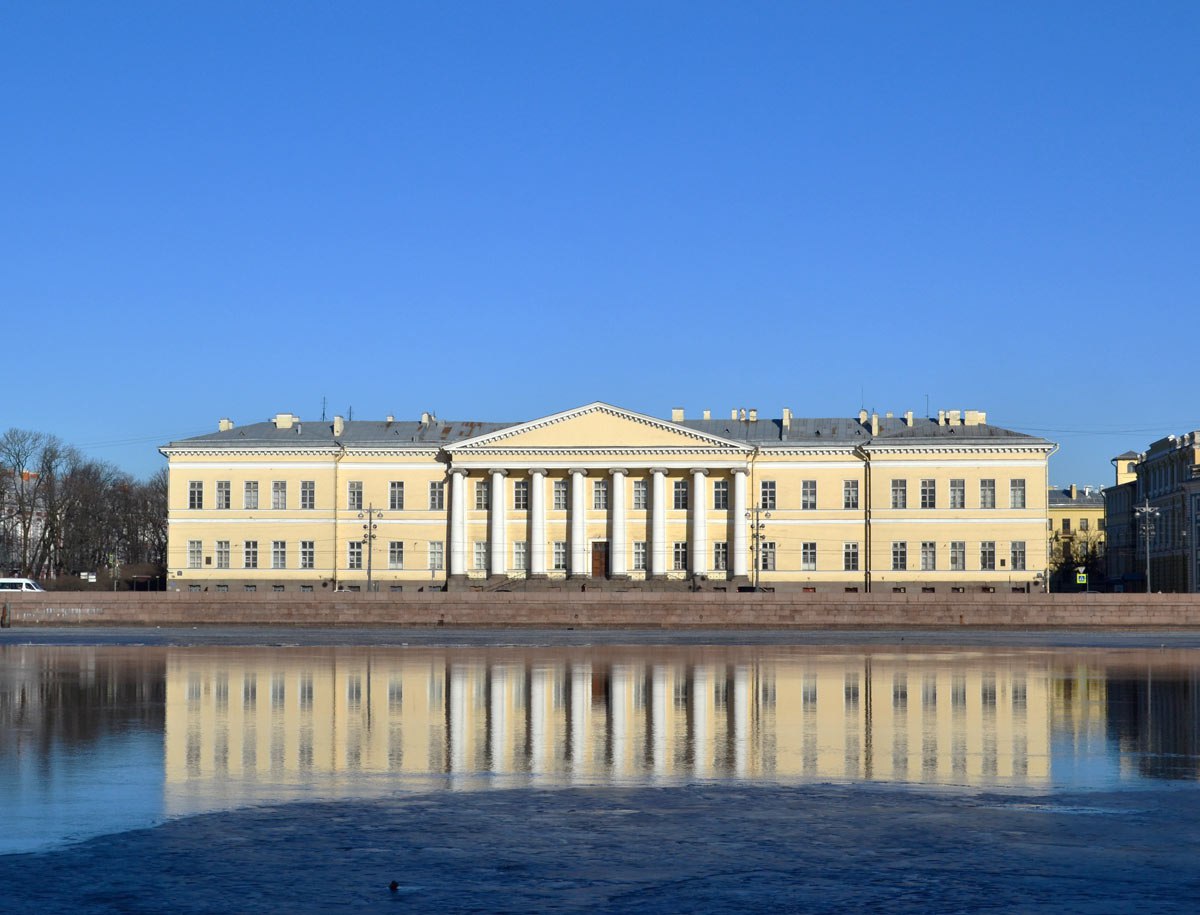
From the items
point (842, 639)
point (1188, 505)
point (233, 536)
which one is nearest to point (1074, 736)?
point (842, 639)

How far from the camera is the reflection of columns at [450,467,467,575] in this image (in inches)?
3442

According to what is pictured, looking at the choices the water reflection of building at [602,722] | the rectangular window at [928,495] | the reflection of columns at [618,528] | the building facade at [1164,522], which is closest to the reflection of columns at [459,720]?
the water reflection of building at [602,722]

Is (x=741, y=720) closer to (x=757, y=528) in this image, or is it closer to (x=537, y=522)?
(x=757, y=528)

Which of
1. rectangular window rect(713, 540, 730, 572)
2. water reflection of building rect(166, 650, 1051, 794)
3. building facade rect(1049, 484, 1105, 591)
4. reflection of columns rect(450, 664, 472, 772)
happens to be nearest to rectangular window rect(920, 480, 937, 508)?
rectangular window rect(713, 540, 730, 572)

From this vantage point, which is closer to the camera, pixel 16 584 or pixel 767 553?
pixel 16 584

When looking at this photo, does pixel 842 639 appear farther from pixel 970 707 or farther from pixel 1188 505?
pixel 1188 505

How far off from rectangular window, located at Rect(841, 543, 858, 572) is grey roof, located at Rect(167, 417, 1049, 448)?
19.0ft

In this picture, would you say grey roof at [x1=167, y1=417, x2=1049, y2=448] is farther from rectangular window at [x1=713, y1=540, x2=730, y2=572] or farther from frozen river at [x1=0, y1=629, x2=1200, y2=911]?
frozen river at [x1=0, y1=629, x2=1200, y2=911]

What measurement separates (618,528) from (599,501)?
7.15ft

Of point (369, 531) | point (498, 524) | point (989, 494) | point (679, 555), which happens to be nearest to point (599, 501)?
point (679, 555)

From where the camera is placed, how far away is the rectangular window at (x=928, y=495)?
85.4 metres

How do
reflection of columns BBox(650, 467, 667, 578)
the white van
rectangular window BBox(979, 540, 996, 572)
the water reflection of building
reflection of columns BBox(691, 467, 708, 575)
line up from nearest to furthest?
1. the water reflection of building
2. the white van
3. rectangular window BBox(979, 540, 996, 572)
4. reflection of columns BBox(691, 467, 708, 575)
5. reflection of columns BBox(650, 467, 667, 578)

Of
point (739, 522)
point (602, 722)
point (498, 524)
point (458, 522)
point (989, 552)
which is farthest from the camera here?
point (458, 522)

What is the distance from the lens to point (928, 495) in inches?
3364
